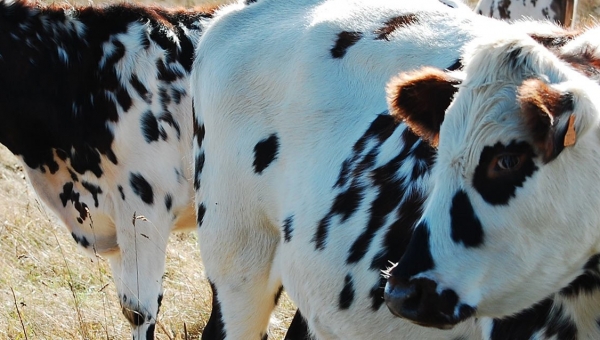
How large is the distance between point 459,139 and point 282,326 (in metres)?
2.87

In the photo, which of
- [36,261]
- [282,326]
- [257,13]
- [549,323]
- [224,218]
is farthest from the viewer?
[36,261]

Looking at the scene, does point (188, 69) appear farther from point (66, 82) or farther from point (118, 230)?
point (118, 230)

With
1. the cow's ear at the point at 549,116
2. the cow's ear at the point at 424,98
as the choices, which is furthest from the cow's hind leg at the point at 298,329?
the cow's ear at the point at 549,116

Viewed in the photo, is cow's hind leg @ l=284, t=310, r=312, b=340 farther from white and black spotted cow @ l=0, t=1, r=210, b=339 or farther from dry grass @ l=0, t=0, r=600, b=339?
white and black spotted cow @ l=0, t=1, r=210, b=339

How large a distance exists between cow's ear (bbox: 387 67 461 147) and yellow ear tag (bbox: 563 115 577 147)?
1.64 feet

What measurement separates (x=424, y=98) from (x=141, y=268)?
318 cm

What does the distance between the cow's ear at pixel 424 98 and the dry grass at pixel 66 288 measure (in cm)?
213

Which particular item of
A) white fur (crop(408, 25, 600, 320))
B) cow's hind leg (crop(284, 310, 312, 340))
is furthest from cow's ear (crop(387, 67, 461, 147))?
cow's hind leg (crop(284, 310, 312, 340))

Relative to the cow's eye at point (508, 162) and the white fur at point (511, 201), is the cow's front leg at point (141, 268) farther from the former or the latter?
the cow's eye at point (508, 162)

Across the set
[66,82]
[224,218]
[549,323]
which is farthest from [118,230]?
[549,323]

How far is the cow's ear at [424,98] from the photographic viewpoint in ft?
8.75

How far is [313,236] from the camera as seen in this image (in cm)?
336

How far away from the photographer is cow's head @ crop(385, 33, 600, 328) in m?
2.33

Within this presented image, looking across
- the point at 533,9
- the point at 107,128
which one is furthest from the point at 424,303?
the point at 533,9
